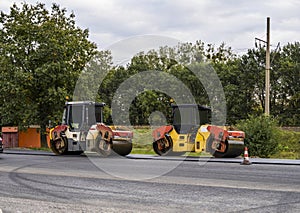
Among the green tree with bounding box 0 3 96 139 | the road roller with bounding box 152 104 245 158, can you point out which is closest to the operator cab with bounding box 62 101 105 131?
the road roller with bounding box 152 104 245 158

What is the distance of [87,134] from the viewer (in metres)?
22.2

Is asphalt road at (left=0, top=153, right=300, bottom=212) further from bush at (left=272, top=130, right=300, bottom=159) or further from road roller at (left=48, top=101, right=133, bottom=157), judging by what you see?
bush at (left=272, top=130, right=300, bottom=159)

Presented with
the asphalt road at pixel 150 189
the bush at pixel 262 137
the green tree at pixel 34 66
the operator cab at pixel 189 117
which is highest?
the green tree at pixel 34 66

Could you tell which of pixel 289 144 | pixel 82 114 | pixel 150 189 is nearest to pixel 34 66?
pixel 82 114

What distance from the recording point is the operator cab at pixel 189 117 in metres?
21.6

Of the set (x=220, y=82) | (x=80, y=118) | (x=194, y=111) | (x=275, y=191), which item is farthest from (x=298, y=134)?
(x=220, y=82)

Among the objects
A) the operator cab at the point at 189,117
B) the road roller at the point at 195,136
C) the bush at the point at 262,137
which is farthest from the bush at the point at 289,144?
the operator cab at the point at 189,117

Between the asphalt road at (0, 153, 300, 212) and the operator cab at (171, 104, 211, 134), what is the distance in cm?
542

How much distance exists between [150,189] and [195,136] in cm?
993

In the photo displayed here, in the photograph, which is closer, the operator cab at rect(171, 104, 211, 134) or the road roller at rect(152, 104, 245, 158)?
the road roller at rect(152, 104, 245, 158)

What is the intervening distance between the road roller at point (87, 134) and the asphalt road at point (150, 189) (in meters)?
5.72

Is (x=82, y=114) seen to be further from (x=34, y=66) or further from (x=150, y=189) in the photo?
(x=150, y=189)

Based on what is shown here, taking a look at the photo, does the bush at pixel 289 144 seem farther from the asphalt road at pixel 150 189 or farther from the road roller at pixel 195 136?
the asphalt road at pixel 150 189

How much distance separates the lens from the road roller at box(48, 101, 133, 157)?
863 inches
